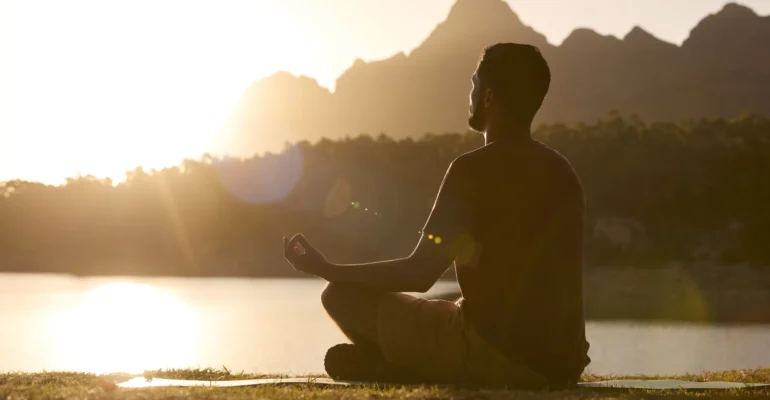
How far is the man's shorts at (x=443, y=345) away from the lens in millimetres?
→ 4594

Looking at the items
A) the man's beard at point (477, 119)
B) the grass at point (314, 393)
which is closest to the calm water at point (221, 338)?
the grass at point (314, 393)

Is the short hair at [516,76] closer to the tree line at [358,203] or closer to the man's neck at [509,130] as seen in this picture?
the man's neck at [509,130]

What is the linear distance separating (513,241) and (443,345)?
744mm

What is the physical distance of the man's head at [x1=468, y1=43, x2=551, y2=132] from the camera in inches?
181

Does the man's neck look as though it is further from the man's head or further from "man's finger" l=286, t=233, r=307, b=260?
"man's finger" l=286, t=233, r=307, b=260

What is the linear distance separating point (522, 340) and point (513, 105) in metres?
1.26

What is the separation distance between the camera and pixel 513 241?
173 inches

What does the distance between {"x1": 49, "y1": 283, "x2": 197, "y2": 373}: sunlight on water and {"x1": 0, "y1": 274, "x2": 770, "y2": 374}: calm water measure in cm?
Answer: 5

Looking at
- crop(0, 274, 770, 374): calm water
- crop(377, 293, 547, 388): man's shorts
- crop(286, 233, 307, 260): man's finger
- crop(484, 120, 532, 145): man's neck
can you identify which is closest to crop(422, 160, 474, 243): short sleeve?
crop(484, 120, 532, 145): man's neck

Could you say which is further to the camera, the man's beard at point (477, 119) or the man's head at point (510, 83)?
the man's beard at point (477, 119)

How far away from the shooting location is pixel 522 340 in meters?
4.47

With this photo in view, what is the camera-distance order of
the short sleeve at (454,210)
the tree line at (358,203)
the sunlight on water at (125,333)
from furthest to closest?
the tree line at (358,203) → the sunlight on water at (125,333) → the short sleeve at (454,210)

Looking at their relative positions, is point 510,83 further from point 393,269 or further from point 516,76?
point 393,269

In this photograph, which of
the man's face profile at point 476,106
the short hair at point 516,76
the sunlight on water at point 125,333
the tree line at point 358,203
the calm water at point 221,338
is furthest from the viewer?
the tree line at point 358,203
